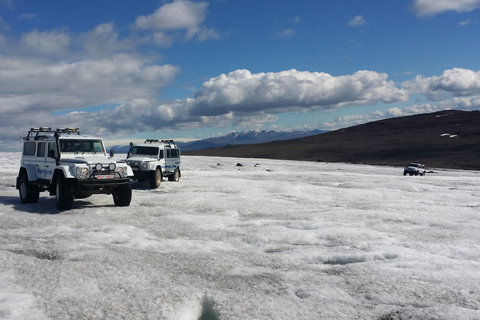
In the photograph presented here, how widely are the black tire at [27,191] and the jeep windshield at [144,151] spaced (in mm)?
7913

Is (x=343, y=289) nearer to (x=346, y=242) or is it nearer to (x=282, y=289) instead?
(x=282, y=289)

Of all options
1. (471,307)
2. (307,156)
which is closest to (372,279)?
(471,307)

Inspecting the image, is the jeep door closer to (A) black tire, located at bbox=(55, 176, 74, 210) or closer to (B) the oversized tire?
(A) black tire, located at bbox=(55, 176, 74, 210)

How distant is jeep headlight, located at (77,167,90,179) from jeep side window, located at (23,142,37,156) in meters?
3.53

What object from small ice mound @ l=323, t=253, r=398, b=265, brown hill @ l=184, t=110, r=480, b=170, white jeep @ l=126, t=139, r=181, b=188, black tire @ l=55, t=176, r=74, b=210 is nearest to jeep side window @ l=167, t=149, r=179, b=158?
white jeep @ l=126, t=139, r=181, b=188

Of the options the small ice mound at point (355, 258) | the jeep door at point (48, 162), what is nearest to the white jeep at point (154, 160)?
the jeep door at point (48, 162)

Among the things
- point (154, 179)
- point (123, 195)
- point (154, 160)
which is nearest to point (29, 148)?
point (123, 195)

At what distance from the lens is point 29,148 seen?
14883 mm

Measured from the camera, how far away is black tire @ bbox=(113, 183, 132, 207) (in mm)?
13148

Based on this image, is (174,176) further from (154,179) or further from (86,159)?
(86,159)

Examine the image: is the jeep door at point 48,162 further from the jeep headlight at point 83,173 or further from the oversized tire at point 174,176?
the oversized tire at point 174,176

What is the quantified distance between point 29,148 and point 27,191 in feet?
6.50

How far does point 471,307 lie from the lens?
5.38 metres

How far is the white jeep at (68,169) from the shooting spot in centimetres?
1229
